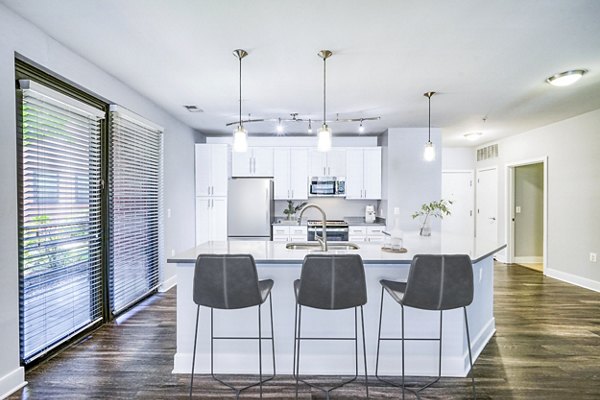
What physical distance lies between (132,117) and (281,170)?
2.50 metres

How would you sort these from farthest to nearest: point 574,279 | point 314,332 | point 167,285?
point 574,279 → point 167,285 → point 314,332

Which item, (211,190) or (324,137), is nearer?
(324,137)

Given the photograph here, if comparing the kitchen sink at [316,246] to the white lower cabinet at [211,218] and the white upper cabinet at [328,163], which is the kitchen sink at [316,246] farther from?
the white upper cabinet at [328,163]

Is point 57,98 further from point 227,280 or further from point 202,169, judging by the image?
point 202,169

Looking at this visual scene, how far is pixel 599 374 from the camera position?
2.36 metres

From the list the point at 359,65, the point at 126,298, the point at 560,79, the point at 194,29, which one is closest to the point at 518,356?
the point at 560,79

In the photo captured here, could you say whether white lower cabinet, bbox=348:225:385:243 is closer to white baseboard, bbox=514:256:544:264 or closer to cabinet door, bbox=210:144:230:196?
cabinet door, bbox=210:144:230:196

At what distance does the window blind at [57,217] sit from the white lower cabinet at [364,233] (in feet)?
11.5

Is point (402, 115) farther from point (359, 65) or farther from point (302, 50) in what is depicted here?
point (302, 50)

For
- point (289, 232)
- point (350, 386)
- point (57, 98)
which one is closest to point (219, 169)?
point (289, 232)

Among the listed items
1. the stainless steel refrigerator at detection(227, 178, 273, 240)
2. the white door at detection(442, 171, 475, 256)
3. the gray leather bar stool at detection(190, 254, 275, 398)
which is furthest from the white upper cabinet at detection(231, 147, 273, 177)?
the white door at detection(442, 171, 475, 256)

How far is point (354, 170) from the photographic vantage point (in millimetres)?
5434

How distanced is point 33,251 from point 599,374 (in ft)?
14.3

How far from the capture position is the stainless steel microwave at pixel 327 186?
5434 millimetres
